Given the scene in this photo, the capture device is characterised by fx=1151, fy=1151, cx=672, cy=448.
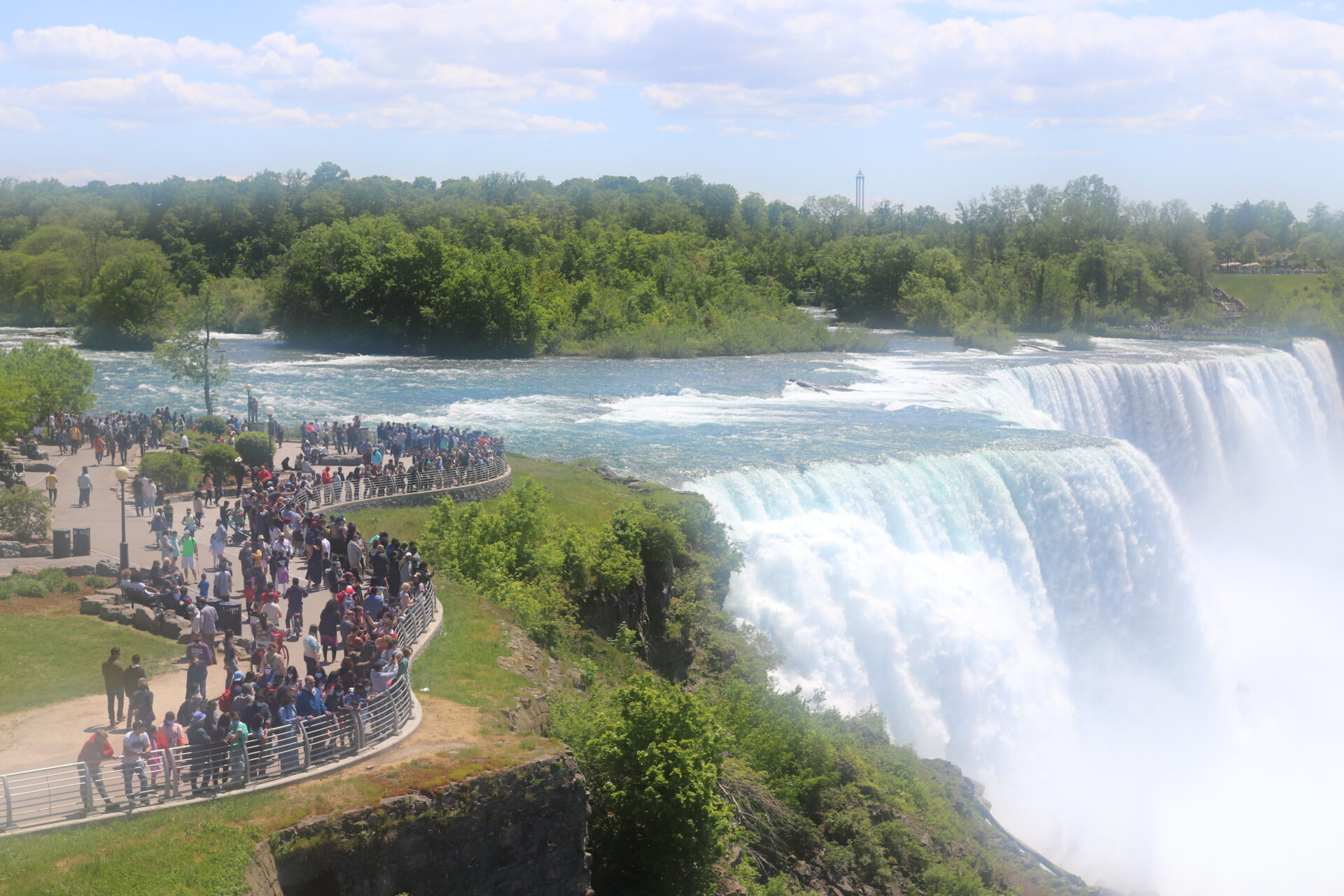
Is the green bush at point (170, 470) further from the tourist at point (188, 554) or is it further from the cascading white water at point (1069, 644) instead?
the cascading white water at point (1069, 644)

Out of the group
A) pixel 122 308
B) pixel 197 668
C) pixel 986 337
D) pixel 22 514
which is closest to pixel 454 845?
pixel 197 668

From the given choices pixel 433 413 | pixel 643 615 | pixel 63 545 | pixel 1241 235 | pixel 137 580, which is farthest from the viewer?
pixel 1241 235

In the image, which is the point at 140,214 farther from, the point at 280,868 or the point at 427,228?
the point at 280,868

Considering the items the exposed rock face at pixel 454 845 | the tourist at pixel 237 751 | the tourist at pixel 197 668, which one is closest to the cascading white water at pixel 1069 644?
the exposed rock face at pixel 454 845

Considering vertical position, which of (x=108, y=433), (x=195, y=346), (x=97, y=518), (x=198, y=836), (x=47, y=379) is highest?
(x=195, y=346)

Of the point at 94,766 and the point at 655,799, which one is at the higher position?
the point at 94,766

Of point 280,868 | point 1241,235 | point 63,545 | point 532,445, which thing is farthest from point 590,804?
point 1241,235

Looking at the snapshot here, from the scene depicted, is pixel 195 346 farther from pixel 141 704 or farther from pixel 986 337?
pixel 986 337
